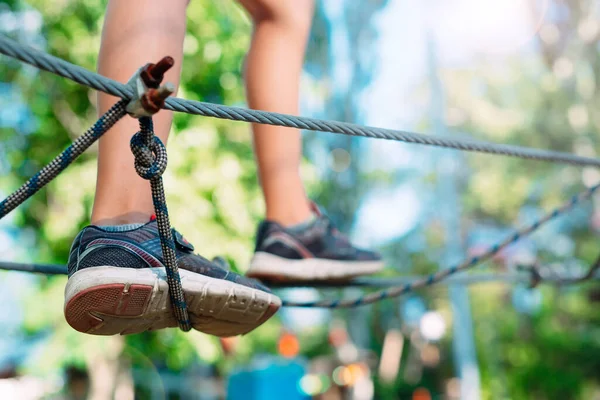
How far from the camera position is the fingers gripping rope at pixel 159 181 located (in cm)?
77

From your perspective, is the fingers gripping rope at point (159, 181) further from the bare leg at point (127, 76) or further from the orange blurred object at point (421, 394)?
the orange blurred object at point (421, 394)

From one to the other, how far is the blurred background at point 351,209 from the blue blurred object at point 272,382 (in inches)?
0.5

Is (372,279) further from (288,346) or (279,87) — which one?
(288,346)

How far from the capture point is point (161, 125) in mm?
979

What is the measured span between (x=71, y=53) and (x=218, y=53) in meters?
1.11

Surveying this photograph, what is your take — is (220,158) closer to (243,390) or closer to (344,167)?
(243,390)

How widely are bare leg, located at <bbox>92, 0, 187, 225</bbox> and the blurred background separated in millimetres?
1629

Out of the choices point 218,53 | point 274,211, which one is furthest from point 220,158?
point 274,211

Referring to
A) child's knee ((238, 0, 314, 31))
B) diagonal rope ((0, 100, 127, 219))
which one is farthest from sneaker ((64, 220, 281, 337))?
child's knee ((238, 0, 314, 31))

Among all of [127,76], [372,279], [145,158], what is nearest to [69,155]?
[145,158]

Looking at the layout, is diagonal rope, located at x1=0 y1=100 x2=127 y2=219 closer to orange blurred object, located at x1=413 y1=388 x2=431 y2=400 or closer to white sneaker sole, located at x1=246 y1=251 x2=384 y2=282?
white sneaker sole, located at x1=246 y1=251 x2=384 y2=282

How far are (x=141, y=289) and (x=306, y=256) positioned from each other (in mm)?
617

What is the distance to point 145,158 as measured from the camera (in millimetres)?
771

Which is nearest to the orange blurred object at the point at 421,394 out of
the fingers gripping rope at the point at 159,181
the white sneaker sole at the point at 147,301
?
the white sneaker sole at the point at 147,301
